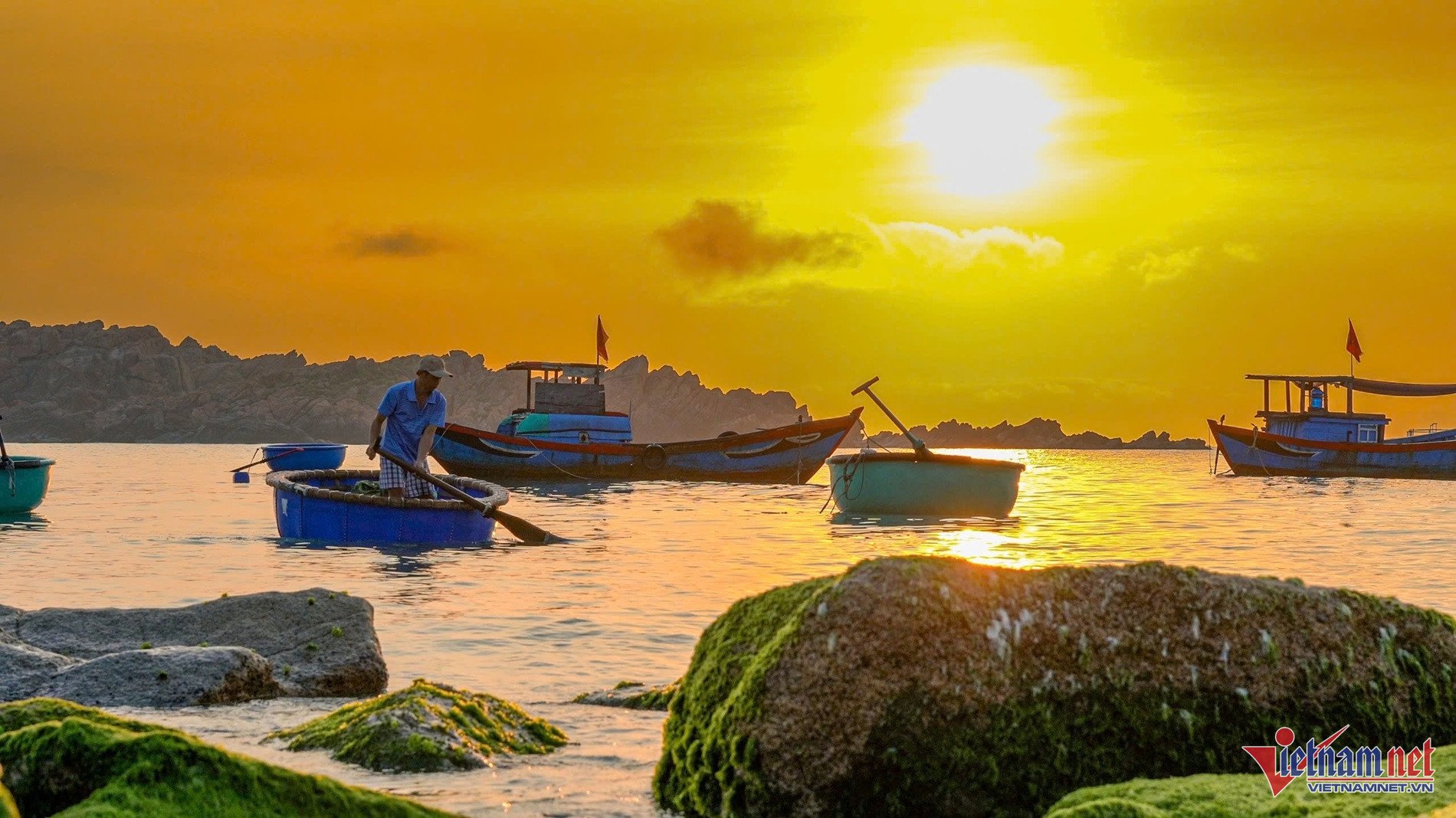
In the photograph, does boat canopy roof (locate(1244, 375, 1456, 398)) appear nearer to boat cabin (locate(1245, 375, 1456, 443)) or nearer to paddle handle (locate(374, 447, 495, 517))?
boat cabin (locate(1245, 375, 1456, 443))

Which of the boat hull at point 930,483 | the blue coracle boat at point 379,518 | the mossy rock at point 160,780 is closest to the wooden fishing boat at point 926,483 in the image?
the boat hull at point 930,483

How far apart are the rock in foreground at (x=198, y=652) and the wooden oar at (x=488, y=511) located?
314 inches

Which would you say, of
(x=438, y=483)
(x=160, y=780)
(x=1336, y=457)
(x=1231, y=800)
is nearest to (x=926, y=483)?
(x=438, y=483)

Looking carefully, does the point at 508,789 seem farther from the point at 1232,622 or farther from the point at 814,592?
the point at 1232,622

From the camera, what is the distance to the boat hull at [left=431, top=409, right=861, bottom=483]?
4462 cm

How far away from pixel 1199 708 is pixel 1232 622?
363 mm

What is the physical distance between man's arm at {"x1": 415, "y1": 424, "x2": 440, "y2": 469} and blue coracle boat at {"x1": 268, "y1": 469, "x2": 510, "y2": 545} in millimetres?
641

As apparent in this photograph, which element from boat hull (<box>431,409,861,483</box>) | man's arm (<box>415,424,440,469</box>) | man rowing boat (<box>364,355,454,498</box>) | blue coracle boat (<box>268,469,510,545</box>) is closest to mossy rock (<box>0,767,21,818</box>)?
man rowing boat (<box>364,355,454,498</box>)

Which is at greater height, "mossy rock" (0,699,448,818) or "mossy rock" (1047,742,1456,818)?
"mossy rock" (0,699,448,818)

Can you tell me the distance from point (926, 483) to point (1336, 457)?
36.5 m

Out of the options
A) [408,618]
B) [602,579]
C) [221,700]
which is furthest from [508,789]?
[602,579]

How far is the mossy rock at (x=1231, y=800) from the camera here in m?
4.04

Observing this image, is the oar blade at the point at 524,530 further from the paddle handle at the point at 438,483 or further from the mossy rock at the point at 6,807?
the mossy rock at the point at 6,807

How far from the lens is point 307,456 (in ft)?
168
